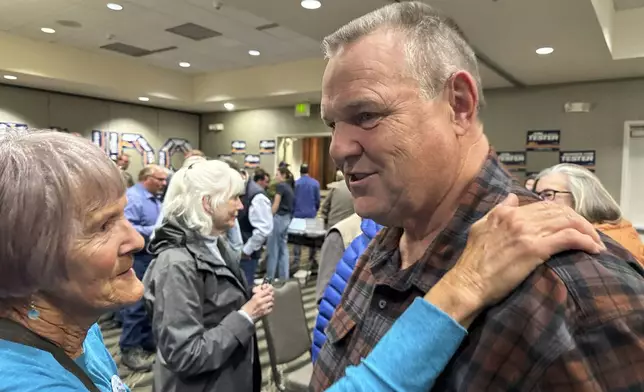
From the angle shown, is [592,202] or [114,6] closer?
[592,202]

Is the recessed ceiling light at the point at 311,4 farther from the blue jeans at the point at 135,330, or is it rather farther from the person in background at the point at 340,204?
the blue jeans at the point at 135,330

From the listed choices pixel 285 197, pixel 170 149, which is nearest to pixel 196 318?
pixel 285 197

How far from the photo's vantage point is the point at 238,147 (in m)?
10.9

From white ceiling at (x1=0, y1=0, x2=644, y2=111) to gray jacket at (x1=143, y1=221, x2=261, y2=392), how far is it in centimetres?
296

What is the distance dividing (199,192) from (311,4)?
107 inches

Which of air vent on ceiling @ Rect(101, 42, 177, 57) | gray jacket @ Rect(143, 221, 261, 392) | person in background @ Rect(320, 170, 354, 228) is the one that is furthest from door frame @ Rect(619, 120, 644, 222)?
air vent on ceiling @ Rect(101, 42, 177, 57)

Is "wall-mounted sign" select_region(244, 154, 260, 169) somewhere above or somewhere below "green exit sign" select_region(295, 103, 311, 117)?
below

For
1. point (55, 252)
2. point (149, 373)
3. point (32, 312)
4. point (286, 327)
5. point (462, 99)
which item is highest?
point (462, 99)

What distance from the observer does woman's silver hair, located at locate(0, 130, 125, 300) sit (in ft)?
2.66

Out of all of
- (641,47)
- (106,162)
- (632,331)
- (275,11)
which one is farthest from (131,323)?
(641,47)

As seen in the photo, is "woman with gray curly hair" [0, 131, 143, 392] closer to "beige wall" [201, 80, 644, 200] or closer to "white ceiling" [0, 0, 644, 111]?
"white ceiling" [0, 0, 644, 111]

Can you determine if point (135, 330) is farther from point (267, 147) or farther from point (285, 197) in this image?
point (267, 147)

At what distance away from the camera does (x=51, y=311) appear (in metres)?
0.90

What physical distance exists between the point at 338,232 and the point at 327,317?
475 millimetres
